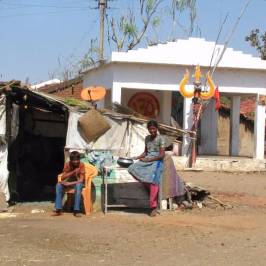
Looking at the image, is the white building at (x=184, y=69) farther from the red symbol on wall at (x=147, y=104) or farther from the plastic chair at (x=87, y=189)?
the plastic chair at (x=87, y=189)

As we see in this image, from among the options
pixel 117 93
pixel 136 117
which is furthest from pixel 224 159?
pixel 136 117

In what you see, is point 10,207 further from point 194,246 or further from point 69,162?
point 194,246

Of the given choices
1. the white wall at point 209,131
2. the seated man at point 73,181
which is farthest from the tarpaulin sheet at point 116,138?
the white wall at point 209,131

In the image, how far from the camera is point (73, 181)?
35.7ft

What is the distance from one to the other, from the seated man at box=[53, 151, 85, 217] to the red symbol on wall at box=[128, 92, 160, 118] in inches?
455

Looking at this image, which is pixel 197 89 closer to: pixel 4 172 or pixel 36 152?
pixel 36 152

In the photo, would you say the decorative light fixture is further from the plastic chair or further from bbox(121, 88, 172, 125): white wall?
the plastic chair

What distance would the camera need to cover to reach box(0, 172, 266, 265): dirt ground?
7.23 metres

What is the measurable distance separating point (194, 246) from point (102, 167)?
3.58m

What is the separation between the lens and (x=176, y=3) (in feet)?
104

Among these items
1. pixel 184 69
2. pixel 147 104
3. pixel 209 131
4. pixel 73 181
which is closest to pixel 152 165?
pixel 73 181

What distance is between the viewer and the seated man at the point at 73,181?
10570 millimetres

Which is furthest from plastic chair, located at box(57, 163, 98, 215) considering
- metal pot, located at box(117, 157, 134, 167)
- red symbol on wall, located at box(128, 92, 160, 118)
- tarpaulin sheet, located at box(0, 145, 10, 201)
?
red symbol on wall, located at box(128, 92, 160, 118)

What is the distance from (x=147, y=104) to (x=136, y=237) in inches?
551
